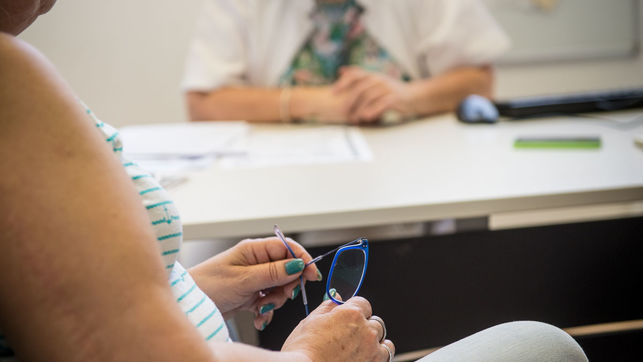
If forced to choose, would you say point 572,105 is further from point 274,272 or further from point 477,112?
point 274,272

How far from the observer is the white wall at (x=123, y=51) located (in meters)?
2.65

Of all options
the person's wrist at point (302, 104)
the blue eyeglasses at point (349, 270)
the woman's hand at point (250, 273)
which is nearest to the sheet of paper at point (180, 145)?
the person's wrist at point (302, 104)

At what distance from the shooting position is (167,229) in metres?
0.53

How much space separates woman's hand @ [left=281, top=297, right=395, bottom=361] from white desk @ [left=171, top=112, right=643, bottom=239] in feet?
0.86

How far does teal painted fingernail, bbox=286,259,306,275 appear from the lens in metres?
0.72

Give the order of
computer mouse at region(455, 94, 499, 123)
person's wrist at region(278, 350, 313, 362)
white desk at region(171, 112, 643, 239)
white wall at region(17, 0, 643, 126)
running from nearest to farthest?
person's wrist at region(278, 350, 313, 362) < white desk at region(171, 112, 643, 239) < computer mouse at region(455, 94, 499, 123) < white wall at region(17, 0, 643, 126)

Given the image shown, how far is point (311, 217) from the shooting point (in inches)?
34.0

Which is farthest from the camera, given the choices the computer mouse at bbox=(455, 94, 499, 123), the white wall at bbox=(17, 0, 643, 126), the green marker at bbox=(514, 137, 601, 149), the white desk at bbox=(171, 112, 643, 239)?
the white wall at bbox=(17, 0, 643, 126)

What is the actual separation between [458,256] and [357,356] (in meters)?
0.58

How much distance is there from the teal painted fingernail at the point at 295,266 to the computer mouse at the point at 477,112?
2.75 feet

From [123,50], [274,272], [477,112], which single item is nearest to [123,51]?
[123,50]

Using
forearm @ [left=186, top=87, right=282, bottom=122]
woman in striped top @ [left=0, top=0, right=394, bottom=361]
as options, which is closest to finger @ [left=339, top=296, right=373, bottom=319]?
woman in striped top @ [left=0, top=0, right=394, bottom=361]

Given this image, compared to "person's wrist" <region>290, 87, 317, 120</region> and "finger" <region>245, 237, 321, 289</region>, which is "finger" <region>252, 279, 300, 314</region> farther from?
"person's wrist" <region>290, 87, 317, 120</region>

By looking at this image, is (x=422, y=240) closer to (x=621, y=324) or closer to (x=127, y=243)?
(x=621, y=324)
